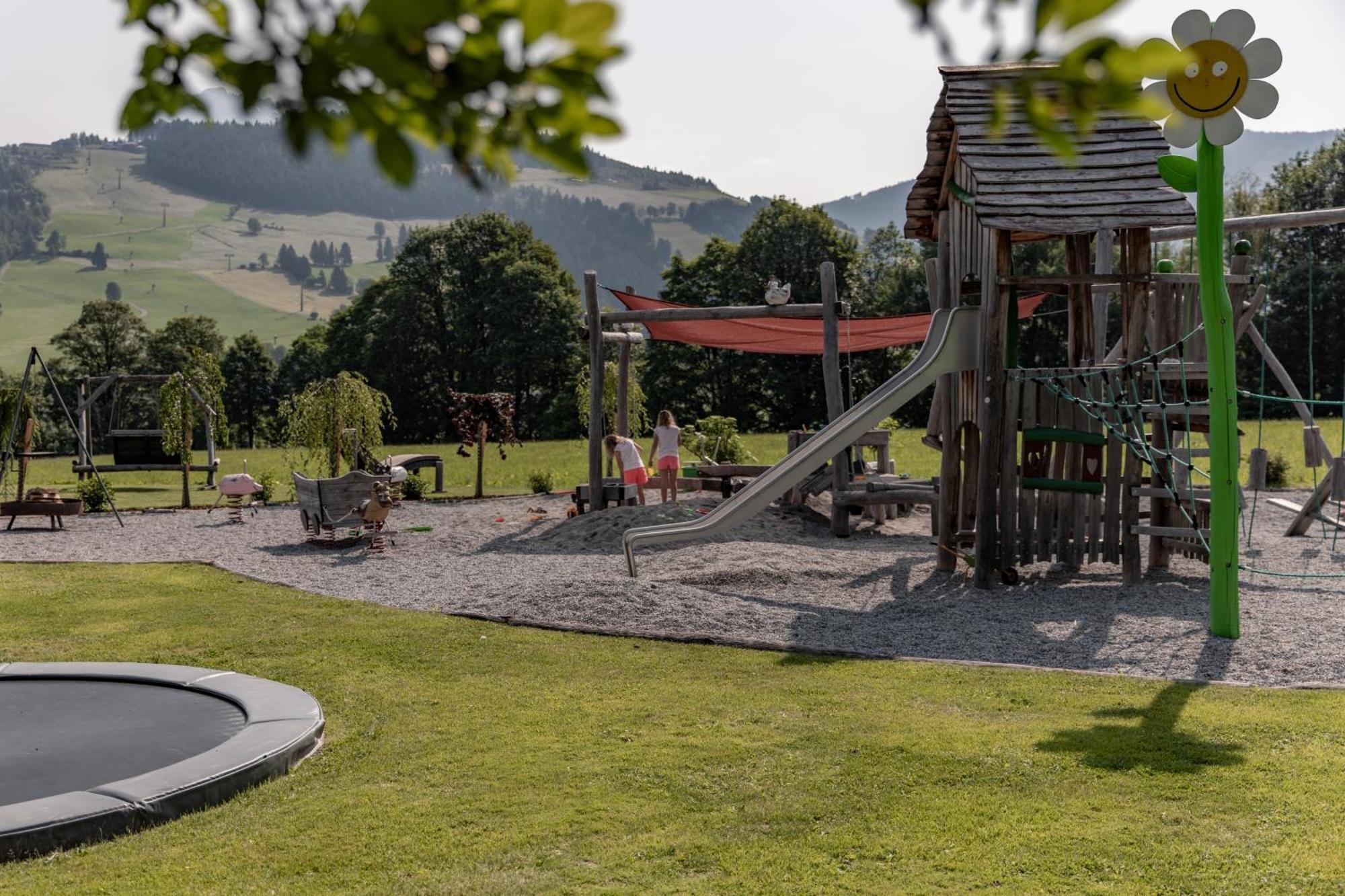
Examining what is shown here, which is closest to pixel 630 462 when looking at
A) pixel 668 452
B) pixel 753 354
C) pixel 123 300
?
pixel 668 452

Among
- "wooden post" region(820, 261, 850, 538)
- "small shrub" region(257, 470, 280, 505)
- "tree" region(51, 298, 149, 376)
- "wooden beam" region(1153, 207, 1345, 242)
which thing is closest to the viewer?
"wooden beam" region(1153, 207, 1345, 242)

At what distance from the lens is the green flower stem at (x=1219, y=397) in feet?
26.1

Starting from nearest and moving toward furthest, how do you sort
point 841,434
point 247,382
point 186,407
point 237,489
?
1. point 841,434
2. point 237,489
3. point 186,407
4. point 247,382

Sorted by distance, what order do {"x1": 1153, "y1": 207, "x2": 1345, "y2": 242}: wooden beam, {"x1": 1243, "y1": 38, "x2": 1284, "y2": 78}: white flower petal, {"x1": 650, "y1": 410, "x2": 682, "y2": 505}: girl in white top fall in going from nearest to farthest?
1. {"x1": 1243, "y1": 38, "x2": 1284, "y2": 78}: white flower petal
2. {"x1": 1153, "y1": 207, "x2": 1345, "y2": 242}: wooden beam
3. {"x1": 650, "y1": 410, "x2": 682, "y2": 505}: girl in white top

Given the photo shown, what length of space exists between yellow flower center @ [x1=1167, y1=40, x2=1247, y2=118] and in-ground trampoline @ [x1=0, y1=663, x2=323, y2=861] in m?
6.17

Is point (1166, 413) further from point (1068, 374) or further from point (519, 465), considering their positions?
point (519, 465)

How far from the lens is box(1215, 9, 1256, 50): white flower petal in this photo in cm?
782

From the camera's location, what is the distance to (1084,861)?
421cm

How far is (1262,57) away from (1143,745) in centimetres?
454

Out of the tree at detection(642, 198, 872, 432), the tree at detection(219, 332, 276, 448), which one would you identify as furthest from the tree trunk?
the tree at detection(219, 332, 276, 448)

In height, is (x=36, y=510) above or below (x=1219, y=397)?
below

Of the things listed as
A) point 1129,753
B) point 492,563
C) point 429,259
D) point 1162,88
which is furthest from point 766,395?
point 1129,753

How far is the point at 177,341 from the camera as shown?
2167 inches

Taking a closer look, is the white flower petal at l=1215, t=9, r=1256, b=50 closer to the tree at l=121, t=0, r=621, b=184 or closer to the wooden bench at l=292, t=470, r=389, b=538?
the tree at l=121, t=0, r=621, b=184
